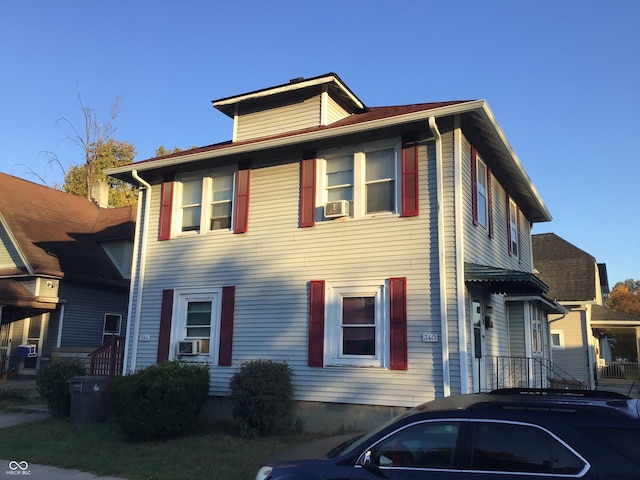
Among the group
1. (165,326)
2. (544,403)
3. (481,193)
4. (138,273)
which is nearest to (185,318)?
(165,326)

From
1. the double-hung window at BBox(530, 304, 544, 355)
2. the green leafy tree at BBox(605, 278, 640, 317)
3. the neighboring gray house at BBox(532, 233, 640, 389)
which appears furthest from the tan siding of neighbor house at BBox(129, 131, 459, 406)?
the green leafy tree at BBox(605, 278, 640, 317)

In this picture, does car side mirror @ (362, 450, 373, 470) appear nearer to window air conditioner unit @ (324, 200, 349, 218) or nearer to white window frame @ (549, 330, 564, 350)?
window air conditioner unit @ (324, 200, 349, 218)

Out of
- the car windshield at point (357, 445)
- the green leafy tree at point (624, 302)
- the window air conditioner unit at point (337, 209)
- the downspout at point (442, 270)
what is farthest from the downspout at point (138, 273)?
the green leafy tree at point (624, 302)

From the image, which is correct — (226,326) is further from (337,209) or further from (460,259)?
(460,259)

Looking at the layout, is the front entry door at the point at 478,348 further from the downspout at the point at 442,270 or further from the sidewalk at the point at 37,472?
the sidewalk at the point at 37,472

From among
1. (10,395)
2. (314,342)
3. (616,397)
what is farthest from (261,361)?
(10,395)

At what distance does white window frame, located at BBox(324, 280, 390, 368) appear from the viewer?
411 inches

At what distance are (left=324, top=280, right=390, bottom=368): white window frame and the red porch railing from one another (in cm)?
561

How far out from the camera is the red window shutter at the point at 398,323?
10.1 m

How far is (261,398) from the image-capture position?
10.2 metres

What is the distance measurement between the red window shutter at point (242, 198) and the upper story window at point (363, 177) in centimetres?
188

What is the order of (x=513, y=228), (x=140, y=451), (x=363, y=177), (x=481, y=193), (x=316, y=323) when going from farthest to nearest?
(x=513, y=228)
(x=481, y=193)
(x=363, y=177)
(x=316, y=323)
(x=140, y=451)

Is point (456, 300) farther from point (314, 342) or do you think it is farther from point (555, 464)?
point (555, 464)

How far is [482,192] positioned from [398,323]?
3.82 m
